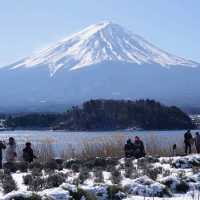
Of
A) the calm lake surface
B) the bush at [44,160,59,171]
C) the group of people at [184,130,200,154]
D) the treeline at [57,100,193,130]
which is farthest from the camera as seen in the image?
the treeline at [57,100,193,130]

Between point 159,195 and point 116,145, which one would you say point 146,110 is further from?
point 159,195

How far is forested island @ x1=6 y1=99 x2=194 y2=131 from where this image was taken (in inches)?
2881

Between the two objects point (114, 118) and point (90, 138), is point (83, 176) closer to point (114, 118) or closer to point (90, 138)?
point (90, 138)

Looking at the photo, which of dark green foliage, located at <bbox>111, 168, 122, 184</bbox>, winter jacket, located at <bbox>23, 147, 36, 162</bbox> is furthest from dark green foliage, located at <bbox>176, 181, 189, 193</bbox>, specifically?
winter jacket, located at <bbox>23, 147, 36, 162</bbox>

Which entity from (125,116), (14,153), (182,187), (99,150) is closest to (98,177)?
(182,187)

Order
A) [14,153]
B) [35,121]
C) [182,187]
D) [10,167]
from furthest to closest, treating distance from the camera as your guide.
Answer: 1. [35,121]
2. [14,153]
3. [10,167]
4. [182,187]

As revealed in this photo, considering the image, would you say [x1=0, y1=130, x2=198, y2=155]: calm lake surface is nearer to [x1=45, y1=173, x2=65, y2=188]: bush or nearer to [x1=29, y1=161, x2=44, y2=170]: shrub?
[x1=29, y1=161, x2=44, y2=170]: shrub

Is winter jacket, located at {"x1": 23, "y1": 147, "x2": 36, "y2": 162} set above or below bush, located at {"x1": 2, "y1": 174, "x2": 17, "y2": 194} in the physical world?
above

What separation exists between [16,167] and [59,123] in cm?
6716

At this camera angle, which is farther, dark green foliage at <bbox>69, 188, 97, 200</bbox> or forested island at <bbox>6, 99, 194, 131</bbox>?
forested island at <bbox>6, 99, 194, 131</bbox>

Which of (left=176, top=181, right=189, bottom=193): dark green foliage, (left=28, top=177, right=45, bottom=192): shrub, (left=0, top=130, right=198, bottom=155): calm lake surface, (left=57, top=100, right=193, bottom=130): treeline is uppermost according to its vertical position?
(left=57, top=100, right=193, bottom=130): treeline

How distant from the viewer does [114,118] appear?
77062mm

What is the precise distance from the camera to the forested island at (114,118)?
240 ft

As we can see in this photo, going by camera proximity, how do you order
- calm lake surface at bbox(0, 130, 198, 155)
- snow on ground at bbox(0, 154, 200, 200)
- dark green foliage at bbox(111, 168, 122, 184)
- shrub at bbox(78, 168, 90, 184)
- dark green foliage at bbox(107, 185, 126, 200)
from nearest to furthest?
snow on ground at bbox(0, 154, 200, 200), dark green foliage at bbox(107, 185, 126, 200), dark green foliage at bbox(111, 168, 122, 184), shrub at bbox(78, 168, 90, 184), calm lake surface at bbox(0, 130, 198, 155)
